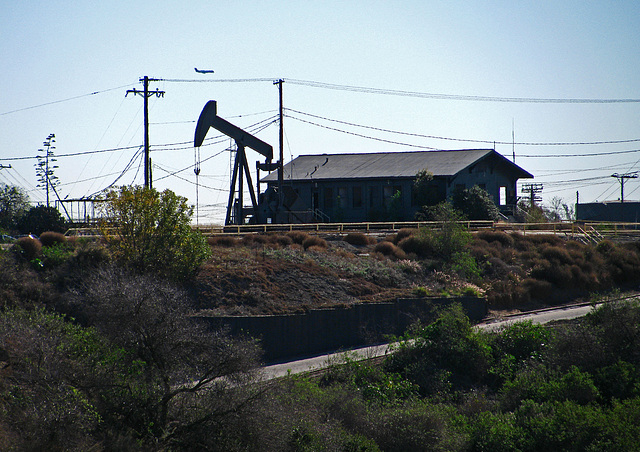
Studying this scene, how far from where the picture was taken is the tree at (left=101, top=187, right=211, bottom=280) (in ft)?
76.0

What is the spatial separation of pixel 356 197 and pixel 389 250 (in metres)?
16.6

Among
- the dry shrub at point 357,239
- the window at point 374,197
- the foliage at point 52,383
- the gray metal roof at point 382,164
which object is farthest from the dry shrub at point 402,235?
the foliage at point 52,383

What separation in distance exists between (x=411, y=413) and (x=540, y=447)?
10.5 feet

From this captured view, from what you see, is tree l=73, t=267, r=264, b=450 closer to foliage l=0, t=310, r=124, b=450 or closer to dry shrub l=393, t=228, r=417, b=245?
foliage l=0, t=310, r=124, b=450

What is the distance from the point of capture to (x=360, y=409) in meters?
15.6

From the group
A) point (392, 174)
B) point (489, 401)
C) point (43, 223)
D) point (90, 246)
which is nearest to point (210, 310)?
point (90, 246)

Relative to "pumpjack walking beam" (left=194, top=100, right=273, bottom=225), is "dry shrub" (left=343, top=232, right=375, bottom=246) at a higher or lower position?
lower

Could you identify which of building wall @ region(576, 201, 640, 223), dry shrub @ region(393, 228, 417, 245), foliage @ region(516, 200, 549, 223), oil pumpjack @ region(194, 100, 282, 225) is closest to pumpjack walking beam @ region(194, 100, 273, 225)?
oil pumpjack @ region(194, 100, 282, 225)

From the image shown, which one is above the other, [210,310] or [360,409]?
[210,310]

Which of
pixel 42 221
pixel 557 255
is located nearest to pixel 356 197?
pixel 557 255

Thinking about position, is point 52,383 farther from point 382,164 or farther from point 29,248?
point 382,164

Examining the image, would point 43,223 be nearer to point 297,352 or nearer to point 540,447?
point 297,352

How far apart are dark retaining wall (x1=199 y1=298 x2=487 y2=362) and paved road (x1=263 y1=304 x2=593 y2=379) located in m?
0.88

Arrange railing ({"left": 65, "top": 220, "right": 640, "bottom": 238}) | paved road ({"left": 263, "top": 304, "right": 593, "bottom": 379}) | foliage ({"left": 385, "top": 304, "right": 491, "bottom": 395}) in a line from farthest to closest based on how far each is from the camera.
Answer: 1. railing ({"left": 65, "top": 220, "right": 640, "bottom": 238})
2. paved road ({"left": 263, "top": 304, "right": 593, "bottom": 379})
3. foliage ({"left": 385, "top": 304, "right": 491, "bottom": 395})
